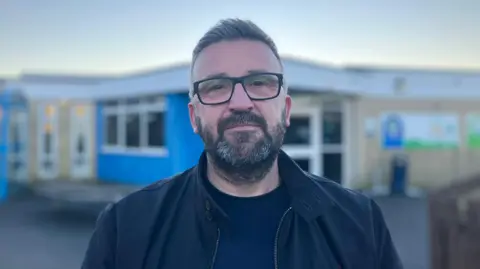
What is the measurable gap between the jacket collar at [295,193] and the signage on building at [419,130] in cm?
1674

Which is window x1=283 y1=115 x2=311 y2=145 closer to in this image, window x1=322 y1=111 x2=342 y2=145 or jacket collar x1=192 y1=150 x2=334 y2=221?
window x1=322 y1=111 x2=342 y2=145

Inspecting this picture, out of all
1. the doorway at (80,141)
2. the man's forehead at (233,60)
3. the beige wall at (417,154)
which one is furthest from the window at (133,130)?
the man's forehead at (233,60)

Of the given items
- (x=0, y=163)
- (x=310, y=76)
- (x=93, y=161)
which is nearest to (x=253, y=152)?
(x=310, y=76)

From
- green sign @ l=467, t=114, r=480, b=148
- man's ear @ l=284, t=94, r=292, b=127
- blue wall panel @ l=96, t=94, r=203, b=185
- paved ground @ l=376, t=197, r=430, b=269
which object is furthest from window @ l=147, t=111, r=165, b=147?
man's ear @ l=284, t=94, r=292, b=127

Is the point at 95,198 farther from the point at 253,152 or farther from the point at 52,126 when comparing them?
the point at 253,152

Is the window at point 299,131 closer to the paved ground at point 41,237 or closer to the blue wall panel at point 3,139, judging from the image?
the paved ground at point 41,237

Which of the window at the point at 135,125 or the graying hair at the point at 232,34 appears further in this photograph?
the window at the point at 135,125

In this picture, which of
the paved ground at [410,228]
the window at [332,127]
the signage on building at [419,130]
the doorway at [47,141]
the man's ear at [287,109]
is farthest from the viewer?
the doorway at [47,141]

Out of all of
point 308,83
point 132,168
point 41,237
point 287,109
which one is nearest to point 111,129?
point 132,168

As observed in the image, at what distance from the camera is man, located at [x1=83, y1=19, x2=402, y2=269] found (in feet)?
6.89

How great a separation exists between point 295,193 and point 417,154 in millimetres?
17496

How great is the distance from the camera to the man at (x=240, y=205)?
210cm

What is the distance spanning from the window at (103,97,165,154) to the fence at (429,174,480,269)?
10520 mm

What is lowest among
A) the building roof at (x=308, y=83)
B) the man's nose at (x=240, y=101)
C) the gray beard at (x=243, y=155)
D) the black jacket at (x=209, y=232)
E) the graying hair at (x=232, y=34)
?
the black jacket at (x=209, y=232)
